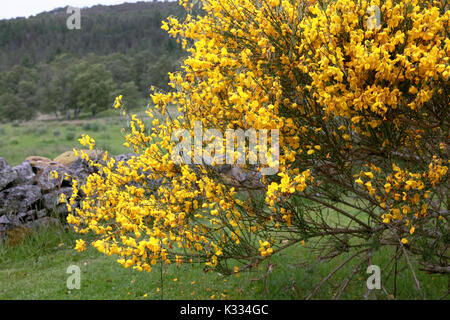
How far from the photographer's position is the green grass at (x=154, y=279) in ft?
17.4

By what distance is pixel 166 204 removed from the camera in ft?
11.6

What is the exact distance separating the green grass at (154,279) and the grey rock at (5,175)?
1286 millimetres

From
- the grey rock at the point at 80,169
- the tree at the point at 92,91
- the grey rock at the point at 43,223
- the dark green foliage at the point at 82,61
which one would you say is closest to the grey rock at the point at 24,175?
the grey rock at the point at 80,169

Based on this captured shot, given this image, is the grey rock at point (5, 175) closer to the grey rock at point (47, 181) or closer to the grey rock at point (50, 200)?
the grey rock at point (47, 181)

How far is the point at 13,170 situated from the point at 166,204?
620cm

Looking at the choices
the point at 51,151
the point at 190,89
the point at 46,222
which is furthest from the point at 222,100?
the point at 51,151

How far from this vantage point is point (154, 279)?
6.11 meters

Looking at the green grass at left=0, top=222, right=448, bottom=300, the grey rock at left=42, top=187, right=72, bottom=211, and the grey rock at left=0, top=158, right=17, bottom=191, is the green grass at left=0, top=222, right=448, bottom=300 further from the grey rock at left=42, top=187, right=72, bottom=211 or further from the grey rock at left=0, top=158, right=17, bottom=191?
the grey rock at left=0, top=158, right=17, bottom=191

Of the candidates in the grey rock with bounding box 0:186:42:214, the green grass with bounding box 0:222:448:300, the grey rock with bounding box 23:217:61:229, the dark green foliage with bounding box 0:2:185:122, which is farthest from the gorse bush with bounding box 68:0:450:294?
the dark green foliage with bounding box 0:2:185:122

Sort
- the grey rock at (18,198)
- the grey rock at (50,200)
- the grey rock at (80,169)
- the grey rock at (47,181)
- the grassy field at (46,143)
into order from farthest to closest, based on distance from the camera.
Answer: the grassy field at (46,143) → the grey rock at (80,169) → the grey rock at (47,181) → the grey rock at (50,200) → the grey rock at (18,198)

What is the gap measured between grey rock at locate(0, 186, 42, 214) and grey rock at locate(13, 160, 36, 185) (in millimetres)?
312

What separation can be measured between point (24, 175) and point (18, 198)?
714mm

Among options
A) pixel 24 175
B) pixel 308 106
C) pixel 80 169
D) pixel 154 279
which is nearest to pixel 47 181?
pixel 24 175

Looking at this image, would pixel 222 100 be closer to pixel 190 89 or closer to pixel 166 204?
pixel 190 89
